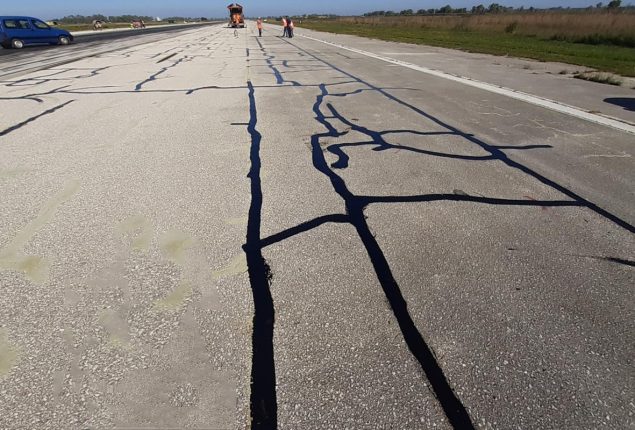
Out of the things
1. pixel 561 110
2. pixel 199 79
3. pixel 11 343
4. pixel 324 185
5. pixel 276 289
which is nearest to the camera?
pixel 11 343

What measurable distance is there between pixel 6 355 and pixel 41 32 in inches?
1140

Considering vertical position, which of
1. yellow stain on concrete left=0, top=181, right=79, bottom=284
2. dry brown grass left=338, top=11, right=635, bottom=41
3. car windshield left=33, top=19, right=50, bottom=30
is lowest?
yellow stain on concrete left=0, top=181, right=79, bottom=284

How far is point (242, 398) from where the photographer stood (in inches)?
72.3

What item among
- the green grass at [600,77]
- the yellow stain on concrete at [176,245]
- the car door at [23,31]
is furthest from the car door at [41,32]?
the green grass at [600,77]

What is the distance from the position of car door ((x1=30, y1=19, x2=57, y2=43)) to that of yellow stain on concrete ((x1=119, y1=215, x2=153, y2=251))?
1065 inches

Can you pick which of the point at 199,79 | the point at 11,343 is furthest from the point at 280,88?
the point at 11,343

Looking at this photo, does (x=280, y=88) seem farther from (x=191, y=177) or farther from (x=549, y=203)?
(x=549, y=203)

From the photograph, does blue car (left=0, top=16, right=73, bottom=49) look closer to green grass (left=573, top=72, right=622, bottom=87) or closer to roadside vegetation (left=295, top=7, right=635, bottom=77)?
roadside vegetation (left=295, top=7, right=635, bottom=77)

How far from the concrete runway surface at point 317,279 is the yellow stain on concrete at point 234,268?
16 millimetres

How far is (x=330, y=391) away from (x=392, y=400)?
33 cm

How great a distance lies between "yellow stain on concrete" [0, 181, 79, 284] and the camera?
2.73 meters

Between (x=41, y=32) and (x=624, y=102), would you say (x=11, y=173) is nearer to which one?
(x=624, y=102)

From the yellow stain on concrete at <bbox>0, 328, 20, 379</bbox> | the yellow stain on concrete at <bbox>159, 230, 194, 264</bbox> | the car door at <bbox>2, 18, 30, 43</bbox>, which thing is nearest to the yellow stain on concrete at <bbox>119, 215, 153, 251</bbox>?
the yellow stain on concrete at <bbox>159, 230, 194, 264</bbox>

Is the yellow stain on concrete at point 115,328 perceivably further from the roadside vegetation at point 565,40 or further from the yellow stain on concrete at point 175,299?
the roadside vegetation at point 565,40
